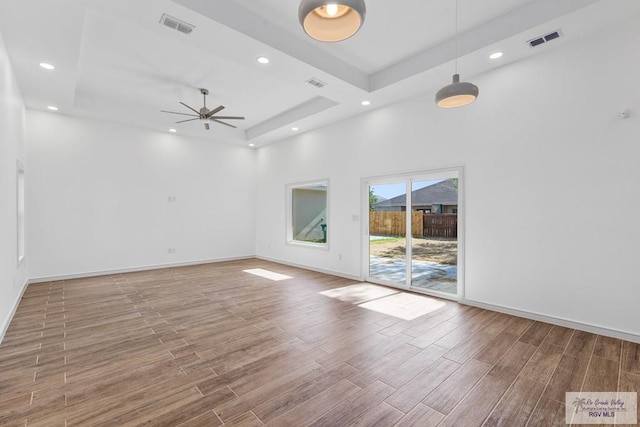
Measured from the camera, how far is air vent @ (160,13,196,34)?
3.03 m

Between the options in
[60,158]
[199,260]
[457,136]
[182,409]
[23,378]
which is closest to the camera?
[182,409]

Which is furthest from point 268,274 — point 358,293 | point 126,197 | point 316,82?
point 316,82

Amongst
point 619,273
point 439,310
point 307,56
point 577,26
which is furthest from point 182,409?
point 577,26

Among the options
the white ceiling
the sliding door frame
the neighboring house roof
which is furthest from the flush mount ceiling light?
the neighboring house roof

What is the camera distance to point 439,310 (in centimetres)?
408

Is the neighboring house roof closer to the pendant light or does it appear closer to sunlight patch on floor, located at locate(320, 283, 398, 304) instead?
sunlight patch on floor, located at locate(320, 283, 398, 304)

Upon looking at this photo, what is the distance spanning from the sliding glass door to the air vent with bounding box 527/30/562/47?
5.93ft

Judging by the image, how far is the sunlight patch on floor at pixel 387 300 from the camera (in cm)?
404

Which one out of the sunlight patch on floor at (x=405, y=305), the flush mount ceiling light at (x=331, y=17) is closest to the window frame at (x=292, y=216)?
the sunlight patch on floor at (x=405, y=305)

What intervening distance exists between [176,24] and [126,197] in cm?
494

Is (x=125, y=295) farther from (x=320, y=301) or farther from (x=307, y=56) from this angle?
(x=307, y=56)

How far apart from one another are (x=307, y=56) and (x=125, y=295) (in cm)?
484

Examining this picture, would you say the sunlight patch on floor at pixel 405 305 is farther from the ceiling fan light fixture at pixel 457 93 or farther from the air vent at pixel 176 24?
the air vent at pixel 176 24

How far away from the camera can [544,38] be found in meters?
3.39
